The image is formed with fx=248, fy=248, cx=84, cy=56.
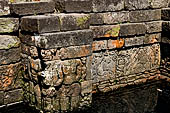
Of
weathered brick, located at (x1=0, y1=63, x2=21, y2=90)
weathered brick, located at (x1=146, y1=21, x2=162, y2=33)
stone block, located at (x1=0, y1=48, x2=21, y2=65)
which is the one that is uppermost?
weathered brick, located at (x1=146, y1=21, x2=162, y2=33)

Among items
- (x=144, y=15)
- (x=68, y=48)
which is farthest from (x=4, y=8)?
(x=144, y=15)

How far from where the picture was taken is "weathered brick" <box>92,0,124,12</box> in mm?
5320

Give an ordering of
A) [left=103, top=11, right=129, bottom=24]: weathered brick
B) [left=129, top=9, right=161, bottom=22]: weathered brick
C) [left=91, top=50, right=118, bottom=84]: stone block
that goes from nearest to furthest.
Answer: [left=103, top=11, right=129, bottom=24]: weathered brick → [left=91, top=50, right=118, bottom=84]: stone block → [left=129, top=9, right=161, bottom=22]: weathered brick

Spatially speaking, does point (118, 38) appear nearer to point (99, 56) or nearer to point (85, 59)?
point (99, 56)

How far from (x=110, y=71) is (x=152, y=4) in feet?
6.57

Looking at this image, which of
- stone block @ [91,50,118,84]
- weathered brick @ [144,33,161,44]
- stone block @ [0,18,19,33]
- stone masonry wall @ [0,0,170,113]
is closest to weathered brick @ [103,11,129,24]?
stone masonry wall @ [0,0,170,113]

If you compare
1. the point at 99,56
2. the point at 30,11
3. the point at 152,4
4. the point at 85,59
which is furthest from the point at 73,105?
the point at 152,4

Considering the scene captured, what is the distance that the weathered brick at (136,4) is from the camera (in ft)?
A: 18.9

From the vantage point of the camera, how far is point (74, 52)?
4441mm

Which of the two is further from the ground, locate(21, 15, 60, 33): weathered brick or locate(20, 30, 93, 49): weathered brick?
locate(21, 15, 60, 33): weathered brick

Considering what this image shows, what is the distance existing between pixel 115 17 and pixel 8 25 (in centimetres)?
236

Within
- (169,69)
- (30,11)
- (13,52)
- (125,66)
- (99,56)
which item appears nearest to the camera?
(30,11)

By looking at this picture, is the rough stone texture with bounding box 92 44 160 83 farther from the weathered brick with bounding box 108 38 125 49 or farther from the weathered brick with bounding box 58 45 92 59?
the weathered brick with bounding box 58 45 92 59

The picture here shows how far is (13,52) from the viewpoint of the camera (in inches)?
190
